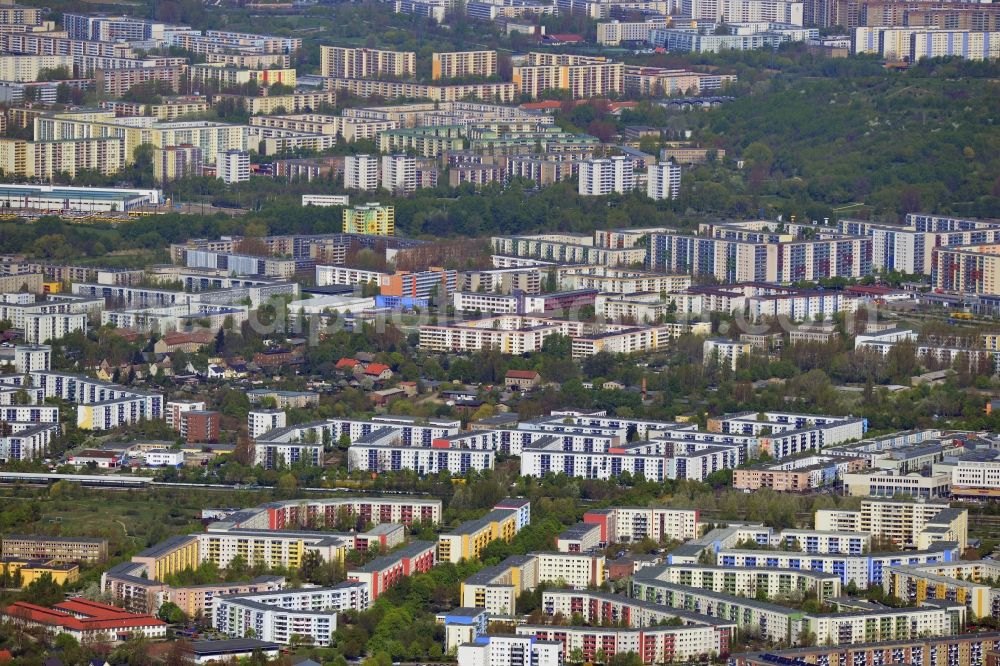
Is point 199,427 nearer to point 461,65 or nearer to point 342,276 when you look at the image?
point 342,276

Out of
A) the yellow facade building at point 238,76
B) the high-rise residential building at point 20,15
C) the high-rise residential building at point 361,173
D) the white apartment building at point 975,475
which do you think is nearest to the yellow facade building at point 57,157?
the high-rise residential building at point 361,173

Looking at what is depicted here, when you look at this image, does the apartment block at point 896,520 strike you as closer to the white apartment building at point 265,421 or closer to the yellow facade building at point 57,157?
the white apartment building at point 265,421

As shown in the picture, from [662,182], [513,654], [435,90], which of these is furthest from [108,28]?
[513,654]

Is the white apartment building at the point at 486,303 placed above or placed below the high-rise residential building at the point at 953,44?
below

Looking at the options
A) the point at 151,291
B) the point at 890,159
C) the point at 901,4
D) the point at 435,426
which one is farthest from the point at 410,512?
the point at 901,4

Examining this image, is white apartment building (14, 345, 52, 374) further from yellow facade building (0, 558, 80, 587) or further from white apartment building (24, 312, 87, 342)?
yellow facade building (0, 558, 80, 587)
